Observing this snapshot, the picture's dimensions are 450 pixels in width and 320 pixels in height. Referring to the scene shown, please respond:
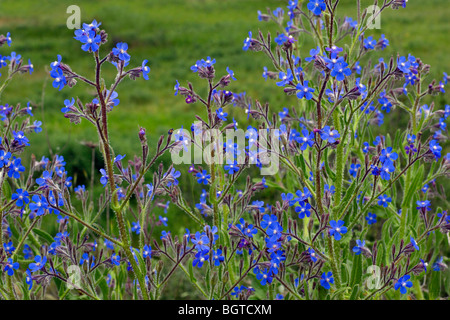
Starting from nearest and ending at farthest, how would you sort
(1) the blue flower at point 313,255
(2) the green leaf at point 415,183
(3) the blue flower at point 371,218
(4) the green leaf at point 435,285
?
(1) the blue flower at point 313,255, (2) the green leaf at point 415,183, (4) the green leaf at point 435,285, (3) the blue flower at point 371,218

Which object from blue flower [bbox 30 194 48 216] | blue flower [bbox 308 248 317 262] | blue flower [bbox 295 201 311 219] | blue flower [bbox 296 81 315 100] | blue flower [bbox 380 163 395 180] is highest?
blue flower [bbox 296 81 315 100]

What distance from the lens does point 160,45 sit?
1950cm

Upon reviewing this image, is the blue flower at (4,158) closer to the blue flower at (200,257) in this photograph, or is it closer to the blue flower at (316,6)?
the blue flower at (200,257)

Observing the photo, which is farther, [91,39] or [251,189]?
[251,189]

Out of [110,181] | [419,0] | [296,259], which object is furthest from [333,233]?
[419,0]

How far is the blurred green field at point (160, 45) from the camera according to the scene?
1254 centimetres

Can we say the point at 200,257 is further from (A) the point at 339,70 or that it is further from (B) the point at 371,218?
(B) the point at 371,218

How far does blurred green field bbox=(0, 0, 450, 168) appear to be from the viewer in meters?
12.5

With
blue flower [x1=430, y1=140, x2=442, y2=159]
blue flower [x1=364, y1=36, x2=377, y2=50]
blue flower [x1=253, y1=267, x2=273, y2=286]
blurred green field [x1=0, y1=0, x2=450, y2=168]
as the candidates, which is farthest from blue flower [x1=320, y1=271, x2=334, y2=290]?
blurred green field [x1=0, y1=0, x2=450, y2=168]

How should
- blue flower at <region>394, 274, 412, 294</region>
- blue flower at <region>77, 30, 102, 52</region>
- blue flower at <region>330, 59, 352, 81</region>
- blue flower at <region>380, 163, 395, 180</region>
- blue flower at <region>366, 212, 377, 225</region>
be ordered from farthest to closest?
blue flower at <region>366, 212, 377, 225</region>, blue flower at <region>394, 274, 412, 294</region>, blue flower at <region>380, 163, 395, 180</region>, blue flower at <region>330, 59, 352, 81</region>, blue flower at <region>77, 30, 102, 52</region>

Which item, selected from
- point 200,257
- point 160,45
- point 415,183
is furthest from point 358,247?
point 160,45

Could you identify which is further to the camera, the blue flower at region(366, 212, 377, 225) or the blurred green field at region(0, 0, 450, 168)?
the blurred green field at region(0, 0, 450, 168)

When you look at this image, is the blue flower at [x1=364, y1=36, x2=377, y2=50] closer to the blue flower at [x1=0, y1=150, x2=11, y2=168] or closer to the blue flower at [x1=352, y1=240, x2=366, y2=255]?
the blue flower at [x1=352, y1=240, x2=366, y2=255]

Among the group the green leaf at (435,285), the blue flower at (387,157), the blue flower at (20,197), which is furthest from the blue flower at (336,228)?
the blue flower at (20,197)
